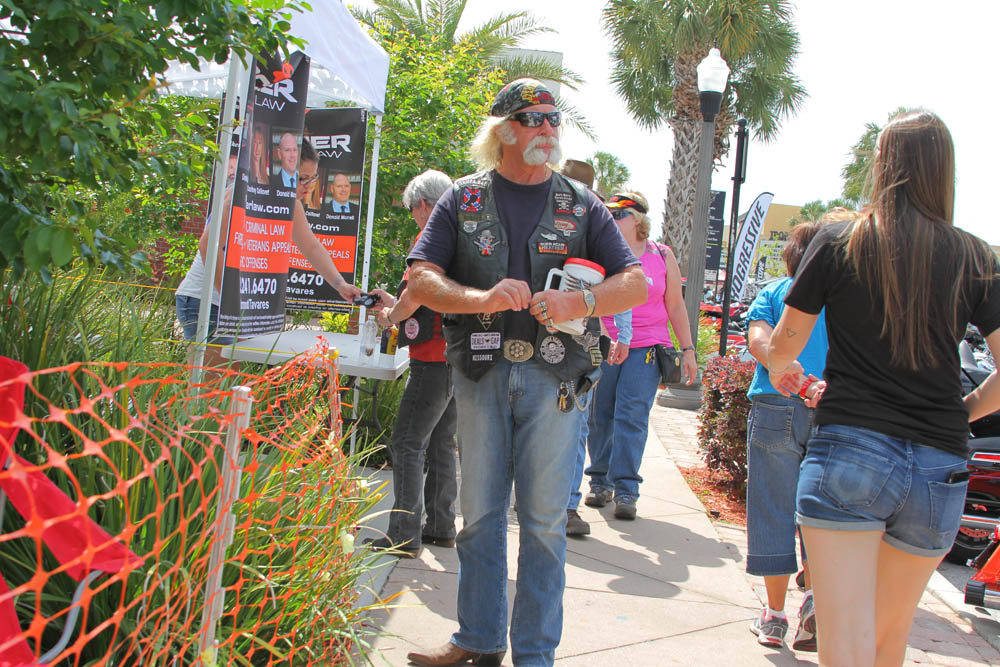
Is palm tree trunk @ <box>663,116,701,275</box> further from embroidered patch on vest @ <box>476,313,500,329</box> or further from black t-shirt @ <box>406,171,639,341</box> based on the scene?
embroidered patch on vest @ <box>476,313,500,329</box>

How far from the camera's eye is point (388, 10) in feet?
66.0

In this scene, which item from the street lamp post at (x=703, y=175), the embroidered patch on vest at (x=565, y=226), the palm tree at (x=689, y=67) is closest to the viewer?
the embroidered patch on vest at (x=565, y=226)

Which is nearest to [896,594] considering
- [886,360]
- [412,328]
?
[886,360]

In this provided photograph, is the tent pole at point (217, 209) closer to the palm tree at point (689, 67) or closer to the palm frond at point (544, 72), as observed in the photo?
the palm tree at point (689, 67)

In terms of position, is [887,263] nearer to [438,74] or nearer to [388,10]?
[438,74]

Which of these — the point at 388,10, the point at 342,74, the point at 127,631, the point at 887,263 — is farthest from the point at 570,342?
the point at 388,10

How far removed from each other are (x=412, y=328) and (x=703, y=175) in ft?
30.7

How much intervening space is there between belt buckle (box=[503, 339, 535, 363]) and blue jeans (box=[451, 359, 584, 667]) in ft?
0.11

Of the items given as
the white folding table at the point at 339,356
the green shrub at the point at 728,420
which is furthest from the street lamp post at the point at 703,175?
the white folding table at the point at 339,356

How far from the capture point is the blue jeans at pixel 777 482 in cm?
388

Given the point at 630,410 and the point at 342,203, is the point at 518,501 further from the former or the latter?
the point at 342,203

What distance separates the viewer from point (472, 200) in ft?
10.4

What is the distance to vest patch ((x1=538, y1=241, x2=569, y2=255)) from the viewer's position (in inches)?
121

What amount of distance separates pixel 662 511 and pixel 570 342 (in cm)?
367
